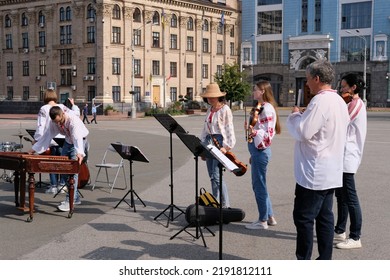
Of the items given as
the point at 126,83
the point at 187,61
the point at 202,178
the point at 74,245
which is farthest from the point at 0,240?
the point at 187,61

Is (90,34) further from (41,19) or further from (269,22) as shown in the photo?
(269,22)

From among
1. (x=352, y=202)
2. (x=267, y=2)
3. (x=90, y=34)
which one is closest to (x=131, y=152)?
(x=352, y=202)

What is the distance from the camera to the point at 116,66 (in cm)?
6050

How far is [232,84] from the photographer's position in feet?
208

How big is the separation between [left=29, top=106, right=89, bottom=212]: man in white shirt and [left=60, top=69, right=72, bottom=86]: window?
54.8 metres

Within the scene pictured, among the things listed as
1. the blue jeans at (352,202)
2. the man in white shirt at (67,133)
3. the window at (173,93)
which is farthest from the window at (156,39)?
the blue jeans at (352,202)

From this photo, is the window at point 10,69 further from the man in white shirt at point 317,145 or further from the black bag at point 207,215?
the man in white shirt at point 317,145

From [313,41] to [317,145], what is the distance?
6830 centimetres

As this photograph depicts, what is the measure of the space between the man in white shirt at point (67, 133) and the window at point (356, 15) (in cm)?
6480

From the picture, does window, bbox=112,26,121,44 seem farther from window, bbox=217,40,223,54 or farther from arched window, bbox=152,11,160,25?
window, bbox=217,40,223,54

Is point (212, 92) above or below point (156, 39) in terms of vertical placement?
below

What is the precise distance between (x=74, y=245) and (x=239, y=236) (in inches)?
84.8

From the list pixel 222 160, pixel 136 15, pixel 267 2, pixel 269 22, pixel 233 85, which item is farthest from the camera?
pixel 269 22

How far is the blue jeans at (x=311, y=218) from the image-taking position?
5.18m
